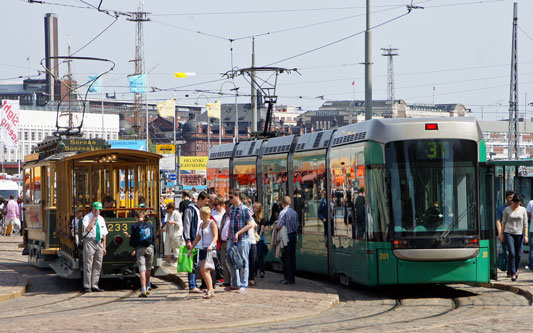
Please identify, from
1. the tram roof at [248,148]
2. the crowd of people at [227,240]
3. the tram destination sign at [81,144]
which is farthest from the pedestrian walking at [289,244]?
the tram destination sign at [81,144]

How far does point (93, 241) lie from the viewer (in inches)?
663

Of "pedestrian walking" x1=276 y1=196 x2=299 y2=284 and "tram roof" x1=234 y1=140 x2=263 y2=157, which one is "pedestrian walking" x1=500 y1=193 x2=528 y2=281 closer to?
"pedestrian walking" x1=276 y1=196 x2=299 y2=284

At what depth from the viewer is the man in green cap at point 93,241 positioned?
16.7 meters

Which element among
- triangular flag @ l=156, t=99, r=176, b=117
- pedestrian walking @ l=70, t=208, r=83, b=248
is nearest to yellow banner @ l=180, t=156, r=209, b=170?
triangular flag @ l=156, t=99, r=176, b=117

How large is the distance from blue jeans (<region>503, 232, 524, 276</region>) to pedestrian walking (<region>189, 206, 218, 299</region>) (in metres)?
5.89

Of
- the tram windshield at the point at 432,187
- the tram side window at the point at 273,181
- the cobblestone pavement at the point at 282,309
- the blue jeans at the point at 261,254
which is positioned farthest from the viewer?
the tram side window at the point at 273,181

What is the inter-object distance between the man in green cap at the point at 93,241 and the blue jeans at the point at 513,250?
7.35 metres

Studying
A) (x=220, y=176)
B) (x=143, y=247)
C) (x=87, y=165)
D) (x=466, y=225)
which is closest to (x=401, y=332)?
(x=466, y=225)

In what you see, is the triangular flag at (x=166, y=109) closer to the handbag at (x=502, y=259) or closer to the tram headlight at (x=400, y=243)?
the handbag at (x=502, y=259)

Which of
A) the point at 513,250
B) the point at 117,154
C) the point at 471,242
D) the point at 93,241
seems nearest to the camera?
the point at 471,242

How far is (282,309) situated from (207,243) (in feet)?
6.62

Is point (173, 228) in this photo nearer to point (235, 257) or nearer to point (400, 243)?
point (235, 257)

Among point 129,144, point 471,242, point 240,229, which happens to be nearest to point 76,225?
point 240,229

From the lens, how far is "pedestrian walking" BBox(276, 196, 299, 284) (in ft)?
56.0
